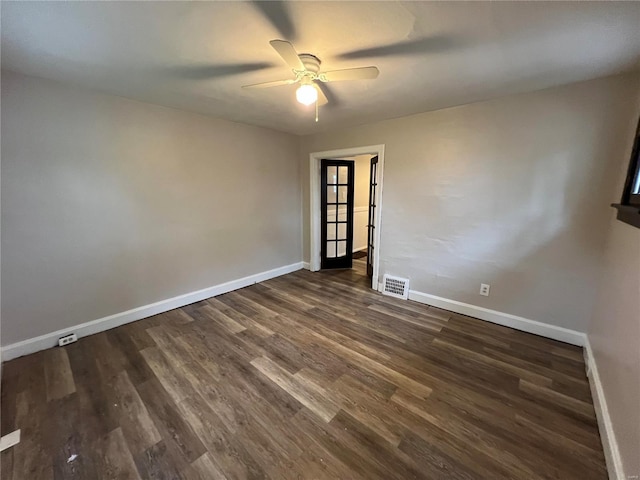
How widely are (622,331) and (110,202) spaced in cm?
405

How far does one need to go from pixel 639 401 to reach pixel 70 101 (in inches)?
166

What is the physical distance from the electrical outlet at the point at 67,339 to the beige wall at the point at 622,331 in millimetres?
3843

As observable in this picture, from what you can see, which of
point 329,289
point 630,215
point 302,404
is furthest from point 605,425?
point 329,289

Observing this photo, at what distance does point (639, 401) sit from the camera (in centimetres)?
110

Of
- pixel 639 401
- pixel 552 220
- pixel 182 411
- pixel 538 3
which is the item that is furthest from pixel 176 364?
pixel 552 220

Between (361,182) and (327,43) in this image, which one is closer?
(327,43)

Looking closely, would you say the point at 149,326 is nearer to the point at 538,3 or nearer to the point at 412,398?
the point at 412,398

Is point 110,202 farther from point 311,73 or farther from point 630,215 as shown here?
point 630,215

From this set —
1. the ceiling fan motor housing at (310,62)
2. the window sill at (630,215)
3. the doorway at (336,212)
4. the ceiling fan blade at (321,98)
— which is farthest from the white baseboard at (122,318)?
the window sill at (630,215)

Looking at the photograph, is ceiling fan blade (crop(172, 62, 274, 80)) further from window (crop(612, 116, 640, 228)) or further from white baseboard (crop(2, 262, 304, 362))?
window (crop(612, 116, 640, 228))

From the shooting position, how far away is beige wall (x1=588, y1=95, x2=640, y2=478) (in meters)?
1.16

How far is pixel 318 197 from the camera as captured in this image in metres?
4.25

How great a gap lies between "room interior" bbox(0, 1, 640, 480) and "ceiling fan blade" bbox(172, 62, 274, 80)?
19mm

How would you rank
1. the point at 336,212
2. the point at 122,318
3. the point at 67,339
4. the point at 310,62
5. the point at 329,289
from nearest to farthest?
the point at 310,62
the point at 67,339
the point at 122,318
the point at 329,289
the point at 336,212
